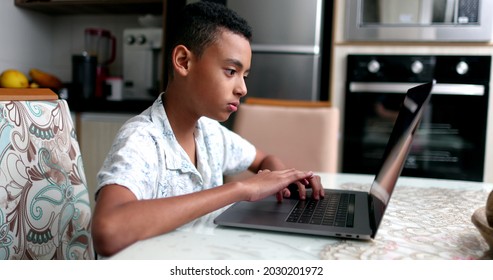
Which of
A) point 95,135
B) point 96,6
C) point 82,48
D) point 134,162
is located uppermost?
point 96,6

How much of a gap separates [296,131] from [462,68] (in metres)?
1.03

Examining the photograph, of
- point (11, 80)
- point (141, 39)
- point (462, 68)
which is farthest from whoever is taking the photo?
point (141, 39)

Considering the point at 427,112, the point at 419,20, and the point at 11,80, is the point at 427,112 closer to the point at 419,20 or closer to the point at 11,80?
the point at 419,20

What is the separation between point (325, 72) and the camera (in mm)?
2270

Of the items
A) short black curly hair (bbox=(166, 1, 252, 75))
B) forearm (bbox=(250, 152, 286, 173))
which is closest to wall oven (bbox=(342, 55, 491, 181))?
forearm (bbox=(250, 152, 286, 173))

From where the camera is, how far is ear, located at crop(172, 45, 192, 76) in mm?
889

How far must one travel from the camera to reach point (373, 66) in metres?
2.15

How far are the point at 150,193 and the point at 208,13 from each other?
1.23ft

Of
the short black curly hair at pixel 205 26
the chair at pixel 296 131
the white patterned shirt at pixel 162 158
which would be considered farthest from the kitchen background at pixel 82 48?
the short black curly hair at pixel 205 26

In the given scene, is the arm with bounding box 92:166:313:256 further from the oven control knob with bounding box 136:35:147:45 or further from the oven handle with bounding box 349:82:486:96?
the oven control knob with bounding box 136:35:147:45

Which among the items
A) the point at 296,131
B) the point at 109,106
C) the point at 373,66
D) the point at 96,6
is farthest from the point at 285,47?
the point at 96,6
